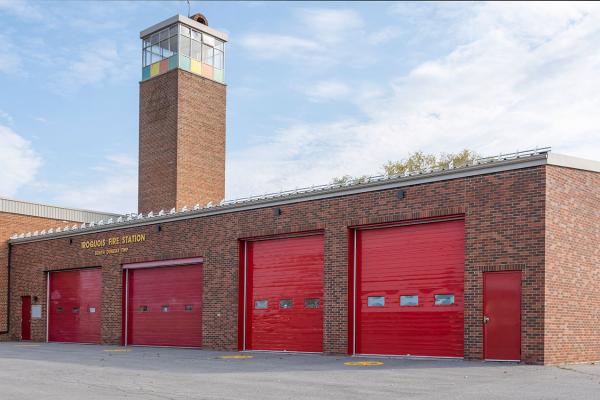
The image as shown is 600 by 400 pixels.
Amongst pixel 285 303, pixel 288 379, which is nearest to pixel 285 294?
pixel 285 303

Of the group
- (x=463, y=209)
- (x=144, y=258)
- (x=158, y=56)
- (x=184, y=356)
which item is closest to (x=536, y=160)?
(x=463, y=209)

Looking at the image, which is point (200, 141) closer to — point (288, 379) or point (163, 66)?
point (163, 66)

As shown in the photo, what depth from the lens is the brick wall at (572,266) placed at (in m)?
17.0

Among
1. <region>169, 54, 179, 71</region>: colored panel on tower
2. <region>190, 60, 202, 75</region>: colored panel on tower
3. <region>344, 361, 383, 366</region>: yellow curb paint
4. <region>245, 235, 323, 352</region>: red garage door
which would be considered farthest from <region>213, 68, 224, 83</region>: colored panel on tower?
<region>344, 361, 383, 366</region>: yellow curb paint

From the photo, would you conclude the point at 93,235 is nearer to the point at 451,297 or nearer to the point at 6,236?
the point at 6,236

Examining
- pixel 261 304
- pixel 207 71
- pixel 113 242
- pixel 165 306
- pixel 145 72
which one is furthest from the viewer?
pixel 145 72

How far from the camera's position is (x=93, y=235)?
101ft

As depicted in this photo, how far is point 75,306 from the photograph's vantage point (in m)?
31.8

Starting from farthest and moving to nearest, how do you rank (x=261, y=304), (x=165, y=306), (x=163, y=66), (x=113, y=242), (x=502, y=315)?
(x=163, y=66) → (x=113, y=242) → (x=165, y=306) → (x=261, y=304) → (x=502, y=315)

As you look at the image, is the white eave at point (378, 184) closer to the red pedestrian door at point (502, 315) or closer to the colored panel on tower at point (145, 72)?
the red pedestrian door at point (502, 315)

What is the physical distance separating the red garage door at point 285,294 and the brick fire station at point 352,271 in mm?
49

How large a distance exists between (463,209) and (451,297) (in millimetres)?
2320

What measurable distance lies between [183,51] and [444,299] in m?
A: 29.7

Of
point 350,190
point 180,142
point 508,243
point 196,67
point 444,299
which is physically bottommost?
point 444,299
